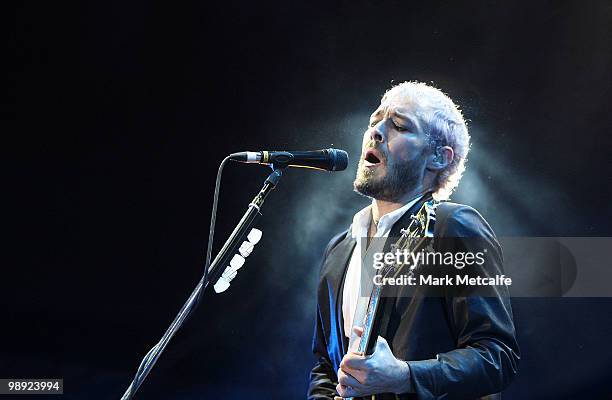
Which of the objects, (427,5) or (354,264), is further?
(427,5)

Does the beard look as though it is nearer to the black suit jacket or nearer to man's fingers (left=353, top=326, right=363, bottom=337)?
the black suit jacket

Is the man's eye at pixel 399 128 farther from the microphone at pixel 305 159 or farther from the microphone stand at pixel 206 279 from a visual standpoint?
the microphone stand at pixel 206 279

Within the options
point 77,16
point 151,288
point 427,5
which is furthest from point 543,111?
point 77,16

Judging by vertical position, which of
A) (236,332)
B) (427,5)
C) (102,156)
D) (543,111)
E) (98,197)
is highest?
(427,5)

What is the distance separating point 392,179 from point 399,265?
0.46 metres

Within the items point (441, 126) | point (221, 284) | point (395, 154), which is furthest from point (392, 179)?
point (221, 284)

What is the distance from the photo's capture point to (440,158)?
8.02ft

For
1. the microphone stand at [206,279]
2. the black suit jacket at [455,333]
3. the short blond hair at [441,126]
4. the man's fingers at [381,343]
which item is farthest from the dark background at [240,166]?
the man's fingers at [381,343]

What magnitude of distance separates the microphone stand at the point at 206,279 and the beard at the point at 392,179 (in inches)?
15.8

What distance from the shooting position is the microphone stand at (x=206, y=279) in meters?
1.92

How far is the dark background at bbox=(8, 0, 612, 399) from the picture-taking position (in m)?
3.37

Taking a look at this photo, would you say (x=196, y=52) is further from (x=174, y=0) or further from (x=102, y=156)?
(x=102, y=156)

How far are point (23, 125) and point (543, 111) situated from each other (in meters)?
2.98

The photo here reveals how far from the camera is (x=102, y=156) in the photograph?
359 cm
